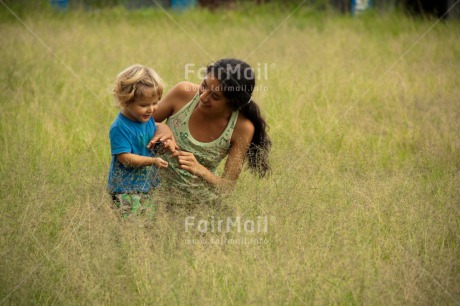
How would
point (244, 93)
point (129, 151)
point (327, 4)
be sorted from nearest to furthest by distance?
point (129, 151)
point (244, 93)
point (327, 4)

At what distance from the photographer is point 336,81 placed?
6.60m

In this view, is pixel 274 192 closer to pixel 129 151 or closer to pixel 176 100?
pixel 176 100

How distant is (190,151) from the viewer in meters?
3.71

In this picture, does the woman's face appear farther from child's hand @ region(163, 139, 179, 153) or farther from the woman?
child's hand @ region(163, 139, 179, 153)

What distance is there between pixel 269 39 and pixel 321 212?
545cm

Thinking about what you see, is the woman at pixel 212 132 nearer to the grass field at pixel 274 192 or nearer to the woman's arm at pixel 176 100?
the woman's arm at pixel 176 100

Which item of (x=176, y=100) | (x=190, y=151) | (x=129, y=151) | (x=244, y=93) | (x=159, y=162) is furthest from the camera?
(x=176, y=100)

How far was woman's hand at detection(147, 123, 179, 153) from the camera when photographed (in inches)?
137

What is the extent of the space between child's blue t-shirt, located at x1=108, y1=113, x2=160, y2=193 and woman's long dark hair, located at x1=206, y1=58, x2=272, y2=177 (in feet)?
1.52

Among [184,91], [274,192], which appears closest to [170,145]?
[184,91]

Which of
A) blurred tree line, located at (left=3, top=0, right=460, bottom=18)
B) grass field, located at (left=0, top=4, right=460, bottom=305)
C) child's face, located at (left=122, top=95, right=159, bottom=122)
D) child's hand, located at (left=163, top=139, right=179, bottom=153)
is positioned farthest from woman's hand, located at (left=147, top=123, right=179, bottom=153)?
blurred tree line, located at (left=3, top=0, right=460, bottom=18)

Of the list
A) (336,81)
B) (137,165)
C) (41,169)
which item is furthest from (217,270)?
(336,81)

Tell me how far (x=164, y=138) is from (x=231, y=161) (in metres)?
0.39

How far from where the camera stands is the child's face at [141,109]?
3.44 m
